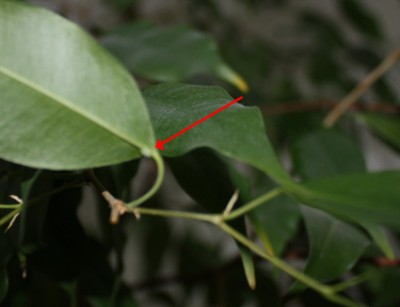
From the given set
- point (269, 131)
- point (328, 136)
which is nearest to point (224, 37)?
point (269, 131)

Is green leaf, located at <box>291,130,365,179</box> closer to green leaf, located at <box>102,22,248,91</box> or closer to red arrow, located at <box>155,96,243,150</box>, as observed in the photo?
green leaf, located at <box>102,22,248,91</box>

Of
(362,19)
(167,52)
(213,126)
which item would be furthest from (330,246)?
(362,19)

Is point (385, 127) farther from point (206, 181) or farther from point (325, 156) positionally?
point (206, 181)

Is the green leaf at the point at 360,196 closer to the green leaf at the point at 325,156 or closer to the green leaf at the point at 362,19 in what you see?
the green leaf at the point at 325,156

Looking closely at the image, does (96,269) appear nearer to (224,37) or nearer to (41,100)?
(41,100)

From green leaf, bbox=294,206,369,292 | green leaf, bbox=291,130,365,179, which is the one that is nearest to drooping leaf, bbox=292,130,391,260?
green leaf, bbox=291,130,365,179

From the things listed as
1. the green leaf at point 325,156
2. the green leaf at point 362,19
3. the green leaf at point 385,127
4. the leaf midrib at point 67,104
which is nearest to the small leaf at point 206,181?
the leaf midrib at point 67,104
